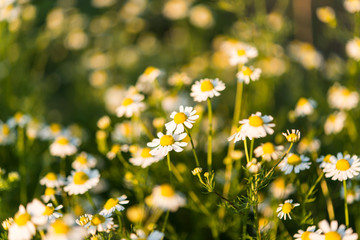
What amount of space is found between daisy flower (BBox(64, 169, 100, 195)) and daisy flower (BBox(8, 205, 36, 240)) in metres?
0.46

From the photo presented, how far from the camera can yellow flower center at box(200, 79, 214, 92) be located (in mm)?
1920

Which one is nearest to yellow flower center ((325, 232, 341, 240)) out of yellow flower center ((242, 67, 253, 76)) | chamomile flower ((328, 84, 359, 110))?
yellow flower center ((242, 67, 253, 76))

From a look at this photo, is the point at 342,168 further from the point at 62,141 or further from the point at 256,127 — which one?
the point at 62,141

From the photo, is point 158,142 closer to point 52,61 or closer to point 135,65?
point 135,65

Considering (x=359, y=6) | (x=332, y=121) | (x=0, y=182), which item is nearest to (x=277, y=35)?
(x=359, y=6)

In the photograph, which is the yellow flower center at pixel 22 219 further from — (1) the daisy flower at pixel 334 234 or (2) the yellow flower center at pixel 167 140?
(1) the daisy flower at pixel 334 234

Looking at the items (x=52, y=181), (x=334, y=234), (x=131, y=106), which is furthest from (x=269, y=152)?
(x=52, y=181)

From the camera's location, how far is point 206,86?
193 cm

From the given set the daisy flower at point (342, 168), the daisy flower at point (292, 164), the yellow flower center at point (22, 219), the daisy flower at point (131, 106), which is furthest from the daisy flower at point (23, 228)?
the daisy flower at point (342, 168)

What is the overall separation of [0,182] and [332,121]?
205 centimetres

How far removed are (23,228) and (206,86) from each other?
1.05m

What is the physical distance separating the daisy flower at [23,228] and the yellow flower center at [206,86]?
994mm

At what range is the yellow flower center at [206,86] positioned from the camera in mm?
1920

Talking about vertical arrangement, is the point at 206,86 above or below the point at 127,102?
above
